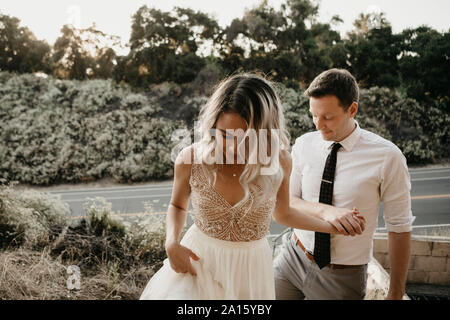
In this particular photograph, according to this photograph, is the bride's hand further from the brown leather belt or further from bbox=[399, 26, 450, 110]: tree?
bbox=[399, 26, 450, 110]: tree

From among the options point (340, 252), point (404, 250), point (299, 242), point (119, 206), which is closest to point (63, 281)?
point (299, 242)

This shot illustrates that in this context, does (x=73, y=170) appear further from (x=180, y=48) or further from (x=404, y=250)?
(x=404, y=250)

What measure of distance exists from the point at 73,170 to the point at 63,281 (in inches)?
299

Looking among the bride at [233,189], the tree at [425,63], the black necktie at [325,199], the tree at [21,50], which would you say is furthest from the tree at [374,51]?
the tree at [21,50]

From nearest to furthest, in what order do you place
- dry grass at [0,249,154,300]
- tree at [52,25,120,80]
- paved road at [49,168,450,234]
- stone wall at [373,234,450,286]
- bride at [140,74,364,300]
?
bride at [140,74,364,300]
dry grass at [0,249,154,300]
stone wall at [373,234,450,286]
paved road at [49,168,450,234]
tree at [52,25,120,80]

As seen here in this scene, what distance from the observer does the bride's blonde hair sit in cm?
117

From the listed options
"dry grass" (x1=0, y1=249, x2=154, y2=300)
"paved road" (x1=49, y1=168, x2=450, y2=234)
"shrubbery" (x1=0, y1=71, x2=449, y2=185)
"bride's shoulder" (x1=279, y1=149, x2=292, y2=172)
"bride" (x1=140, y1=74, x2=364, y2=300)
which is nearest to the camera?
"bride" (x1=140, y1=74, x2=364, y2=300)

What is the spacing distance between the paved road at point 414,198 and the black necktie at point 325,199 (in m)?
2.59

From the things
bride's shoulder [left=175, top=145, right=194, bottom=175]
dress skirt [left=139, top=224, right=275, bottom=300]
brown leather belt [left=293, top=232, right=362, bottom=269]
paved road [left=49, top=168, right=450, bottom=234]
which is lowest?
paved road [left=49, top=168, right=450, bottom=234]

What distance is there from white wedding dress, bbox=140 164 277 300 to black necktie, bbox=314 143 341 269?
41 centimetres

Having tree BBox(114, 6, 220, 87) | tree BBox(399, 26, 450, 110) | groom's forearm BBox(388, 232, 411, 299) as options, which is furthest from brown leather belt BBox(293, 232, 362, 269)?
tree BBox(114, 6, 220, 87)

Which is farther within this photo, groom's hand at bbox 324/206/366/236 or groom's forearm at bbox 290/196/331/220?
groom's forearm at bbox 290/196/331/220

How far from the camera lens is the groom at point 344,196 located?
147cm

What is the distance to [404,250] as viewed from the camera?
1472 mm
